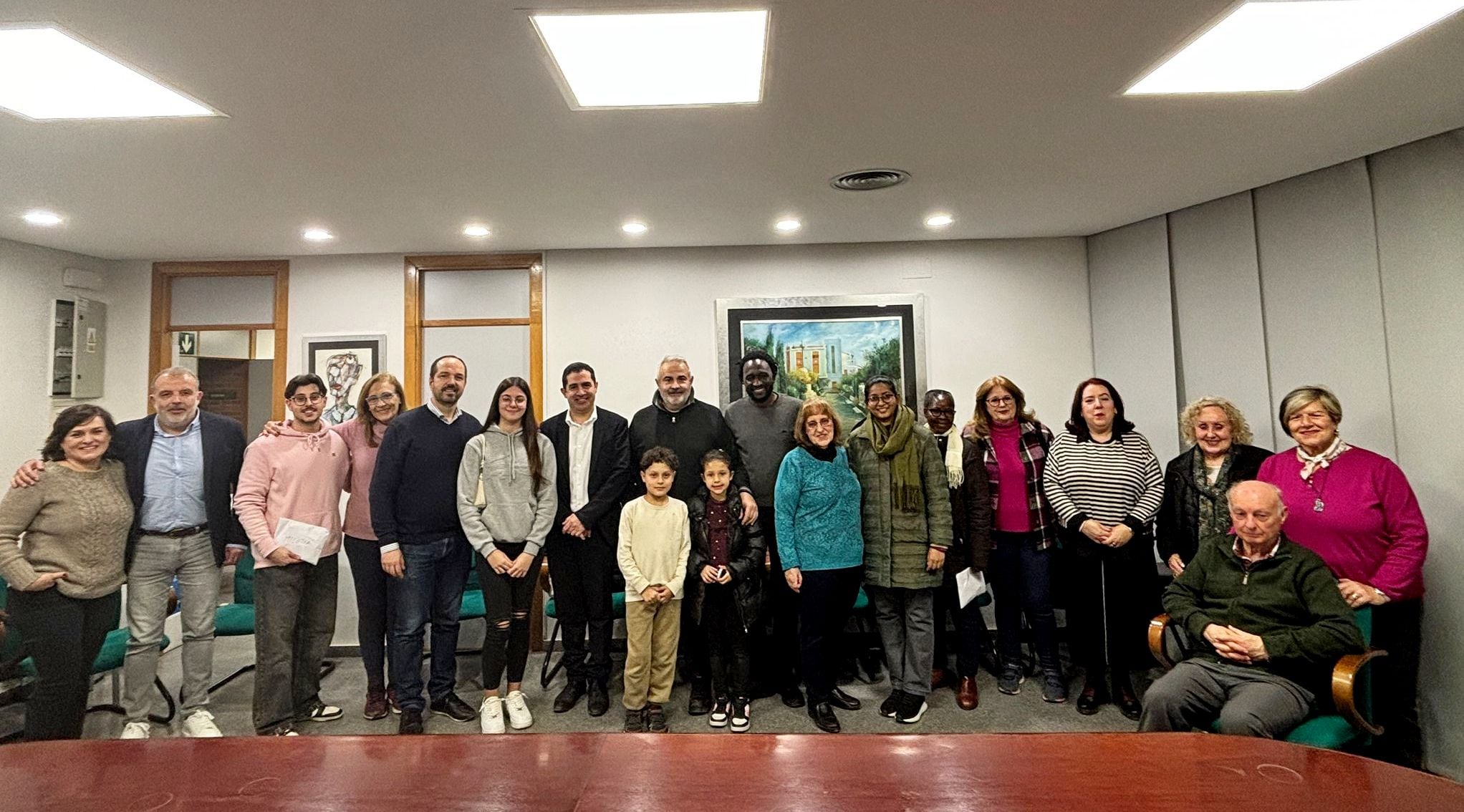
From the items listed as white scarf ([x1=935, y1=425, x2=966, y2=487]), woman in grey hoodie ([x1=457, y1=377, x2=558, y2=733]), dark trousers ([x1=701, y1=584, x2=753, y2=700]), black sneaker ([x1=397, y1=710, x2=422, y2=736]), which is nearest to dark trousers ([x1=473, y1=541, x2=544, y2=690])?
woman in grey hoodie ([x1=457, y1=377, x2=558, y2=733])

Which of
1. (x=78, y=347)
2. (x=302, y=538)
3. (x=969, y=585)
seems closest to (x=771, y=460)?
(x=969, y=585)

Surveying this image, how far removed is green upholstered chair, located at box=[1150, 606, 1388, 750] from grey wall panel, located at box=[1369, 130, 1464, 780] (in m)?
1.28

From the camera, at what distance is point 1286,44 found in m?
2.23

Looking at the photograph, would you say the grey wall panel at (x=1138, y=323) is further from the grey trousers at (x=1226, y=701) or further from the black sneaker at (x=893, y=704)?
the black sneaker at (x=893, y=704)

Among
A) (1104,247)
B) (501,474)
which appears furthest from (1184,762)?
(1104,247)

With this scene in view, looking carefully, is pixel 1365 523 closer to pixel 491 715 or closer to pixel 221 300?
pixel 491 715

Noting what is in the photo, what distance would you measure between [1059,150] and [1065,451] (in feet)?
4.60

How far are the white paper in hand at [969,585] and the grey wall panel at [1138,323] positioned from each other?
1.93 metres

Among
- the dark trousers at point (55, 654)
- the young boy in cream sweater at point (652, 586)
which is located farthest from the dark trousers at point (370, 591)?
the young boy in cream sweater at point (652, 586)

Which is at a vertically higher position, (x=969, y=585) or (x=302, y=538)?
(x=302, y=538)

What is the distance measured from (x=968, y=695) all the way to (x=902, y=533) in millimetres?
976

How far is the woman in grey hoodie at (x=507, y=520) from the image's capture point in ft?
9.94

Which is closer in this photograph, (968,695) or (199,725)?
(199,725)

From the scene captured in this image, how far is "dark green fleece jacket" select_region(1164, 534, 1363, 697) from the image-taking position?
6.98ft
